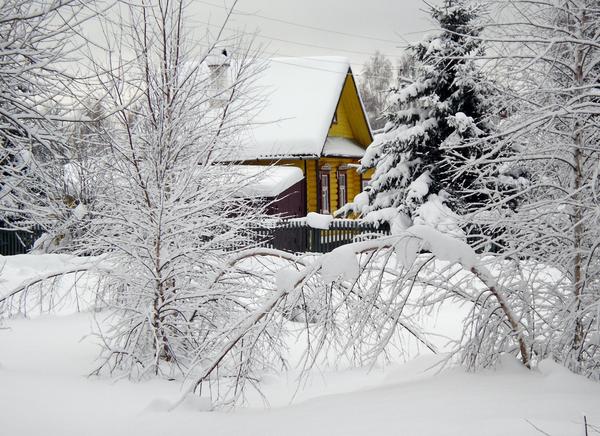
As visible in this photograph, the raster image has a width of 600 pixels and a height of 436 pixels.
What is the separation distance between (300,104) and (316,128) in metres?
1.84

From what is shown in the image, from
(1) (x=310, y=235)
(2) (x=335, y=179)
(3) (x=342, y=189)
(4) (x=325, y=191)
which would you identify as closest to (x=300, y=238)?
(1) (x=310, y=235)

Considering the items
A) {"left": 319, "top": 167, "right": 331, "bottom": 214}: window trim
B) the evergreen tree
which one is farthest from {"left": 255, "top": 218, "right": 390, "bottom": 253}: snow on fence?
{"left": 319, "top": 167, "right": 331, "bottom": 214}: window trim

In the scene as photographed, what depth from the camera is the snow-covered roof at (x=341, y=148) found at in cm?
2570

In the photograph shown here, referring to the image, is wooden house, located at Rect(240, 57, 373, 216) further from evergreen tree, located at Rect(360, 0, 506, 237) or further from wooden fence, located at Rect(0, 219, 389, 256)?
evergreen tree, located at Rect(360, 0, 506, 237)

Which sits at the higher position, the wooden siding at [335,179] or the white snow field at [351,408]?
the wooden siding at [335,179]

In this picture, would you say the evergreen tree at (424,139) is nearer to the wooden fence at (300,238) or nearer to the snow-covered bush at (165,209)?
the wooden fence at (300,238)

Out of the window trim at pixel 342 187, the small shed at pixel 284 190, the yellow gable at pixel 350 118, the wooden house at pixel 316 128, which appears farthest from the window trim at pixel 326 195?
the small shed at pixel 284 190

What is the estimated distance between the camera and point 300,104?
82.8ft

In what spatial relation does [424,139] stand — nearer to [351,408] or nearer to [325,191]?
[325,191]

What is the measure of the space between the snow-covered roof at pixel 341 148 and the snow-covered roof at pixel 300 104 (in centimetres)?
140

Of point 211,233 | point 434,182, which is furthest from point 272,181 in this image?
point 211,233

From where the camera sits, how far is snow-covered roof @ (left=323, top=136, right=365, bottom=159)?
25697 millimetres

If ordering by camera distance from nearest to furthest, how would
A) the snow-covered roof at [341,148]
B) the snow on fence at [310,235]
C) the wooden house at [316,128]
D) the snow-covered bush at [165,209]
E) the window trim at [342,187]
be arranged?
1. the snow-covered bush at [165,209]
2. the snow on fence at [310,235]
3. the wooden house at [316,128]
4. the snow-covered roof at [341,148]
5. the window trim at [342,187]

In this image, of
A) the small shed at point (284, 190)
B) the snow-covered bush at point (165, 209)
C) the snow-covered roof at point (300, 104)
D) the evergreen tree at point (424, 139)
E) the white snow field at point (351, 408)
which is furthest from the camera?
the snow-covered roof at point (300, 104)
